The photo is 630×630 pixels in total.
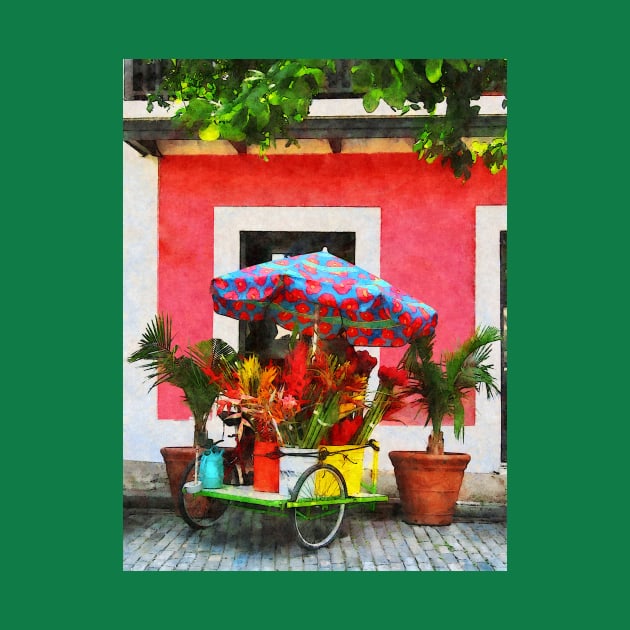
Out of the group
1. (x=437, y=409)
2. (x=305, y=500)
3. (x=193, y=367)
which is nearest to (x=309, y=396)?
(x=305, y=500)

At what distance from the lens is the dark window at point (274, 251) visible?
336 inches

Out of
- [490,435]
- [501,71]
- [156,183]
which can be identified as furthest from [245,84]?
[490,435]

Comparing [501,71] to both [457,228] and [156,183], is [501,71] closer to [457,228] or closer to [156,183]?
[457,228]

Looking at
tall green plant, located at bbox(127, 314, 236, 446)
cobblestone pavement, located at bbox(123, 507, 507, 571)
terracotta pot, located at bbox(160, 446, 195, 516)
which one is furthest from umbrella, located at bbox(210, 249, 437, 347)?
cobblestone pavement, located at bbox(123, 507, 507, 571)

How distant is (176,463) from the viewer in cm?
850

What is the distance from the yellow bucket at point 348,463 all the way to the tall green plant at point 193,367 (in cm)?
93

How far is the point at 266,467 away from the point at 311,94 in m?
2.57

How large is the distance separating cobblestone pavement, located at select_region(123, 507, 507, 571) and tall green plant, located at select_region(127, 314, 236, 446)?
657mm

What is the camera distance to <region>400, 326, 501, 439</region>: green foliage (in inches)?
334

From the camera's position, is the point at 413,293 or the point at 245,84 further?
the point at 413,293

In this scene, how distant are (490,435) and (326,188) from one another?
212cm

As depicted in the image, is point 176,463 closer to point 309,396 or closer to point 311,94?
point 309,396

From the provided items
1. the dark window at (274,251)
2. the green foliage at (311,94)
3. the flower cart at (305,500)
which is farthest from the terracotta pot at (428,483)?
the green foliage at (311,94)

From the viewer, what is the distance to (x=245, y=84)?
25.4 ft
